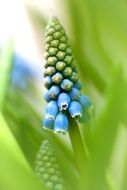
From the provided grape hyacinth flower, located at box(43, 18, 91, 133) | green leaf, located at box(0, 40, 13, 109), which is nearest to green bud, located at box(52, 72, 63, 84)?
grape hyacinth flower, located at box(43, 18, 91, 133)

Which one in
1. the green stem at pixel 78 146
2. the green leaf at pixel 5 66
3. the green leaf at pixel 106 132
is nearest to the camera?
the green leaf at pixel 106 132

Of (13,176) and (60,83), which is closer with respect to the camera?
(13,176)

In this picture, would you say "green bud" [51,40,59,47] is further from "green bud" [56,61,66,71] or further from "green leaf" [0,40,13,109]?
"green leaf" [0,40,13,109]

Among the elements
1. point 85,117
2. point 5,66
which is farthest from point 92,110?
point 5,66

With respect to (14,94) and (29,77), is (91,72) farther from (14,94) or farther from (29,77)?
(29,77)

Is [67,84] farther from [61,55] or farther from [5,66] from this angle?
[5,66]

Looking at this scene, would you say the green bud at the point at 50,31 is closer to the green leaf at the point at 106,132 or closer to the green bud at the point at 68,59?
the green bud at the point at 68,59

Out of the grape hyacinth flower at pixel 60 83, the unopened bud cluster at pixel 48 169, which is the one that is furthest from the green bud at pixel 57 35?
the unopened bud cluster at pixel 48 169
